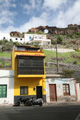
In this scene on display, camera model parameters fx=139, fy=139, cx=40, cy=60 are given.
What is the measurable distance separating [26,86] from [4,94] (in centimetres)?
320

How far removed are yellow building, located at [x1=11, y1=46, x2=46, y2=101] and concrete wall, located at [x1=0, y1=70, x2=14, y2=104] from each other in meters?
0.45

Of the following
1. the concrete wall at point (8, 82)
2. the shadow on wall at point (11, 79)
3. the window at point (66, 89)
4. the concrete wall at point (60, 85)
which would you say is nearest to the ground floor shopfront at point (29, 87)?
the shadow on wall at point (11, 79)

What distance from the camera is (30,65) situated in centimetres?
1998

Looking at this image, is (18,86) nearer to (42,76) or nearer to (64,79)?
(42,76)

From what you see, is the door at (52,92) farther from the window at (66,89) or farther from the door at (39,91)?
the window at (66,89)

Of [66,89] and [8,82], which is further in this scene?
[66,89]

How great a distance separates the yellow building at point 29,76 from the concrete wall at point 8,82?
17.8 inches

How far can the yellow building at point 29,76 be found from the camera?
1942 centimetres

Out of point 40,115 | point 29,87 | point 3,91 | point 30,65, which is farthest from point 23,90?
point 40,115

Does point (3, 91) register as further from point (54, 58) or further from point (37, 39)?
point (37, 39)

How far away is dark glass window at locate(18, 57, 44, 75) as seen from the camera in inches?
770

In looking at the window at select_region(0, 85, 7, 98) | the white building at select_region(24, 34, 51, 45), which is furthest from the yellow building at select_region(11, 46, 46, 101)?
the white building at select_region(24, 34, 51, 45)

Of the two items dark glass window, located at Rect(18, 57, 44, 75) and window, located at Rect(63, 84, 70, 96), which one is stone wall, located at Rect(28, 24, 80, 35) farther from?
dark glass window, located at Rect(18, 57, 44, 75)

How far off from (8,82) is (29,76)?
3064 mm
